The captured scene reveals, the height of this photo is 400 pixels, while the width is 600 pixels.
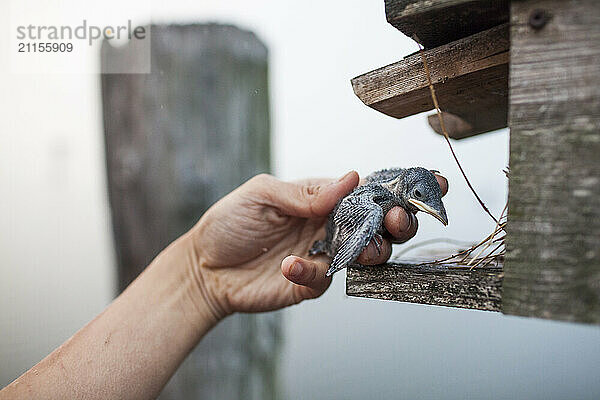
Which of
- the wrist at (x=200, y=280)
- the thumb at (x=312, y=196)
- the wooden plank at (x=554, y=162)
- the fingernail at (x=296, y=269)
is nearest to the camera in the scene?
the wooden plank at (x=554, y=162)


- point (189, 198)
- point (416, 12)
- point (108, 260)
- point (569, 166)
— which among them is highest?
point (416, 12)

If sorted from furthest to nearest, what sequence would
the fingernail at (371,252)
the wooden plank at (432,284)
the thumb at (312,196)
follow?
the thumb at (312,196) → the fingernail at (371,252) → the wooden plank at (432,284)

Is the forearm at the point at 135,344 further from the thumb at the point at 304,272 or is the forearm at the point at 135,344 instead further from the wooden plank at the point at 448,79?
the wooden plank at the point at 448,79

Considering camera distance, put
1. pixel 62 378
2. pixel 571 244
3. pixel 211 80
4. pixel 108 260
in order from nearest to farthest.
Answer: pixel 571 244 < pixel 62 378 < pixel 211 80 < pixel 108 260

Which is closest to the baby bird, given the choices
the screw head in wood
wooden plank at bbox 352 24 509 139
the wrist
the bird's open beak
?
the bird's open beak

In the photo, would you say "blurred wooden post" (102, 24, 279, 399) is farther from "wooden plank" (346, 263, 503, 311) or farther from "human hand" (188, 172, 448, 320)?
"wooden plank" (346, 263, 503, 311)

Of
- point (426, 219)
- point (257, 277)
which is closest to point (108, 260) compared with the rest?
point (257, 277)

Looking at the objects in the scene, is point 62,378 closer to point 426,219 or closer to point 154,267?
point 154,267

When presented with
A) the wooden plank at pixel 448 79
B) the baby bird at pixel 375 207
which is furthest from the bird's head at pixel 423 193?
the wooden plank at pixel 448 79
